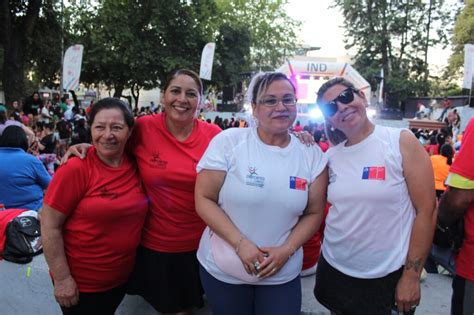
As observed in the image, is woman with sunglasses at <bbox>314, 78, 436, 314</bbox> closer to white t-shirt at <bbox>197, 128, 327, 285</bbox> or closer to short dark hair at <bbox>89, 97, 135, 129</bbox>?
white t-shirt at <bbox>197, 128, 327, 285</bbox>

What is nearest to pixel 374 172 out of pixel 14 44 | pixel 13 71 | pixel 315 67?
pixel 315 67

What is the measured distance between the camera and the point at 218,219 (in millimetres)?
1981

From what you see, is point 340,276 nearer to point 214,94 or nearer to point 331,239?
point 331,239

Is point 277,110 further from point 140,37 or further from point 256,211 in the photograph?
point 140,37

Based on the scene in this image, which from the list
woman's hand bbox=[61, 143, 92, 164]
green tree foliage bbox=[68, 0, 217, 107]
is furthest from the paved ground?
green tree foliage bbox=[68, 0, 217, 107]

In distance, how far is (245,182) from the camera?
1947 mm

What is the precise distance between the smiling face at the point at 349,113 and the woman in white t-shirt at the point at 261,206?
7.4 inches

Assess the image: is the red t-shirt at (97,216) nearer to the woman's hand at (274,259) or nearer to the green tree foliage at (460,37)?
the woman's hand at (274,259)

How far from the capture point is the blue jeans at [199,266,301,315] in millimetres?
2027

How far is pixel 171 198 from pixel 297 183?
2.68 feet

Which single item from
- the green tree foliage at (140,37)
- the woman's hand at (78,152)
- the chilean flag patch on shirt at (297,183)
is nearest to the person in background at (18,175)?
the woman's hand at (78,152)

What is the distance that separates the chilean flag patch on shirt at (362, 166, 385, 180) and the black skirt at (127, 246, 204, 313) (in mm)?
1163

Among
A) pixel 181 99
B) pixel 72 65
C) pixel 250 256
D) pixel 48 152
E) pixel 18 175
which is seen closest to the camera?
pixel 250 256

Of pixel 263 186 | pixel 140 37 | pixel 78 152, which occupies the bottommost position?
pixel 263 186
